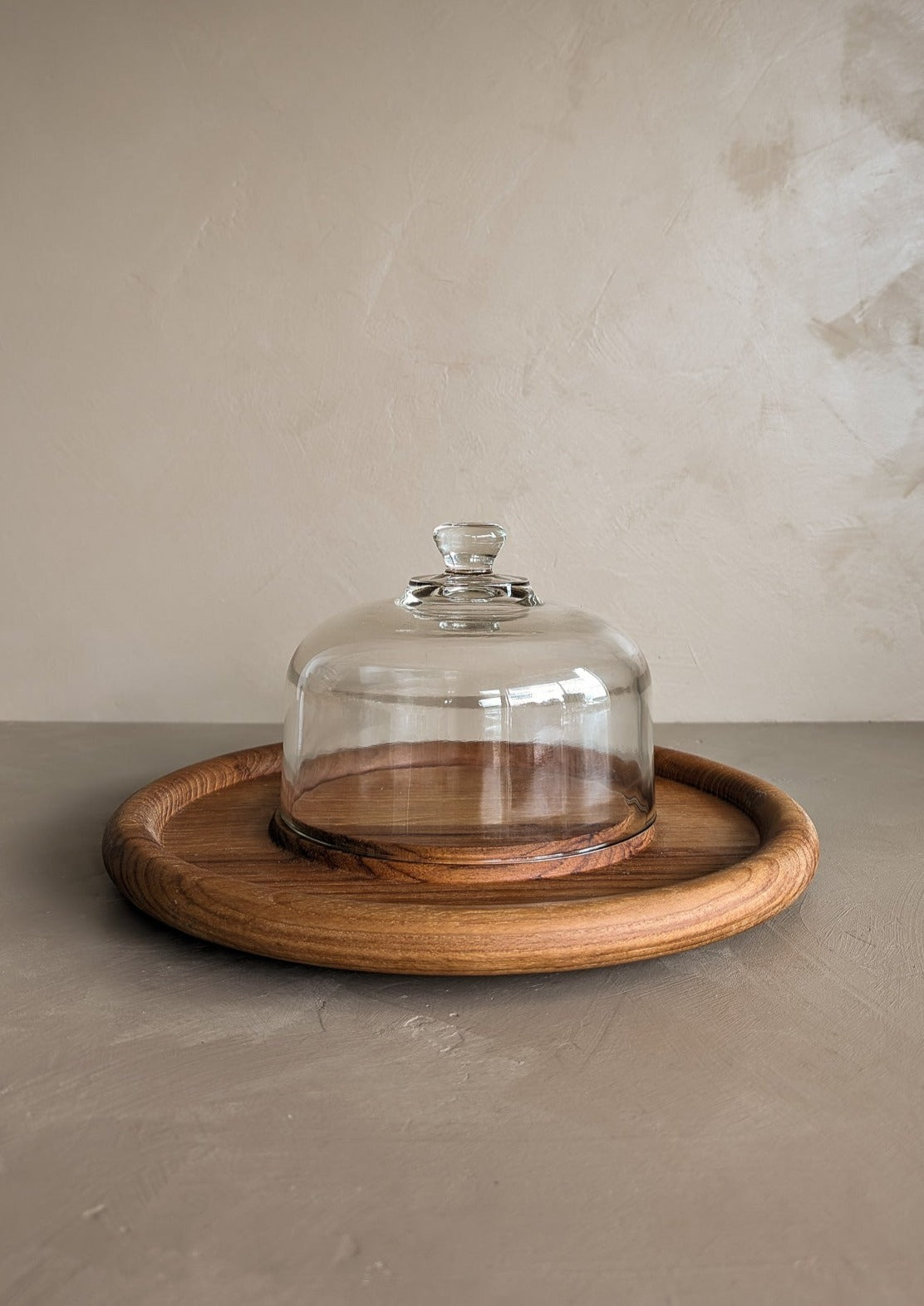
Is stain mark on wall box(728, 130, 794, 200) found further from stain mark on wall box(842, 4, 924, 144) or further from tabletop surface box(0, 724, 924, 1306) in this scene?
tabletop surface box(0, 724, 924, 1306)

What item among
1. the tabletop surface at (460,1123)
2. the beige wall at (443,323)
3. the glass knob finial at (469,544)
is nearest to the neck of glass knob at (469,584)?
the glass knob finial at (469,544)

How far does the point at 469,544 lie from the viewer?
76 cm

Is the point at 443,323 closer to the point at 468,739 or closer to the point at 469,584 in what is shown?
the point at 469,584

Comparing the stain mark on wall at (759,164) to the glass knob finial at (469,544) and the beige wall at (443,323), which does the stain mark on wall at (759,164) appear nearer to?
the beige wall at (443,323)

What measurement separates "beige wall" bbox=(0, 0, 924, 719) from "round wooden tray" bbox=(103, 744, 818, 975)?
18.7 inches

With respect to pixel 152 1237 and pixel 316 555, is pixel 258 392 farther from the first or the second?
pixel 152 1237

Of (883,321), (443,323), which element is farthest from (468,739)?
(883,321)

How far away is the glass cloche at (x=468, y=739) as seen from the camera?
2.14ft

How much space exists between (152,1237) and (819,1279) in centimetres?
21

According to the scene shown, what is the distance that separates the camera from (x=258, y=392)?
116cm

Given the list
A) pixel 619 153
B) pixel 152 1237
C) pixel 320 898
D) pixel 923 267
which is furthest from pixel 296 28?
pixel 152 1237

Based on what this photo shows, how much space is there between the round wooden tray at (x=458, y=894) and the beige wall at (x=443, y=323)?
1.55ft

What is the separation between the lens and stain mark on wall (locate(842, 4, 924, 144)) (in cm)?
113

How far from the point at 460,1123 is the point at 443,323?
0.88 metres
